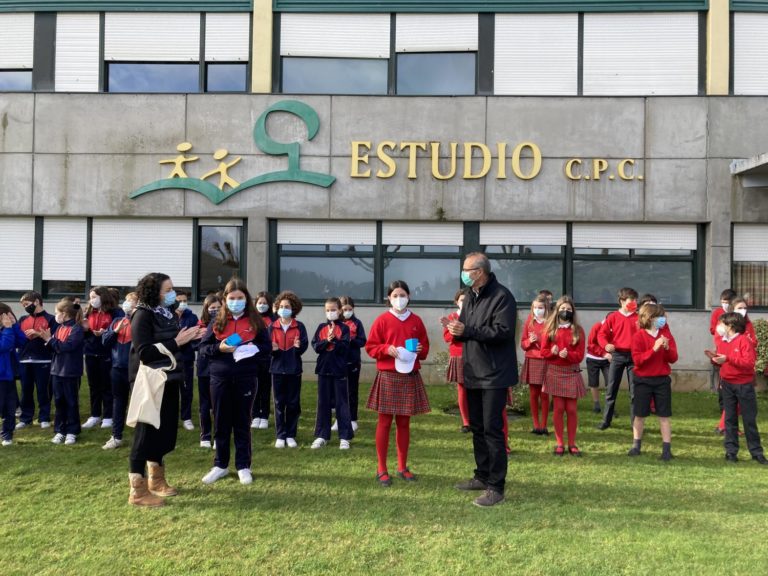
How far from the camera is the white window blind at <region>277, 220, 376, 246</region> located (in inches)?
460

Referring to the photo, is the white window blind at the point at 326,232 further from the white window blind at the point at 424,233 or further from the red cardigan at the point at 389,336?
the red cardigan at the point at 389,336

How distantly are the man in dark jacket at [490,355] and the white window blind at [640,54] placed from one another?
26.3ft

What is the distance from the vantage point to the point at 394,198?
450 inches

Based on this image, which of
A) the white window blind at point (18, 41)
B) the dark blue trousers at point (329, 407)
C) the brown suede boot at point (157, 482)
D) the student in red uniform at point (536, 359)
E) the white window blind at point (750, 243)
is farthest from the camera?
the white window blind at point (18, 41)

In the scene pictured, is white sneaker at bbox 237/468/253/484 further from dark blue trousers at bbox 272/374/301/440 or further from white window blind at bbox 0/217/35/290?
white window blind at bbox 0/217/35/290

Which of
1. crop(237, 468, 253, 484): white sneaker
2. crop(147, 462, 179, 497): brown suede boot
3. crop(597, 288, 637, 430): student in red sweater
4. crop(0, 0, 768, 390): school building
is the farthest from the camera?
crop(0, 0, 768, 390): school building

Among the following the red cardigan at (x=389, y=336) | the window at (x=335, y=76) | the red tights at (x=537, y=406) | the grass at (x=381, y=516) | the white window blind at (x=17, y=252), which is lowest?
the grass at (x=381, y=516)

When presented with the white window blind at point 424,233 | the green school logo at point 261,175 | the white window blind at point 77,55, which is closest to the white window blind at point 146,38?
the white window blind at point 77,55

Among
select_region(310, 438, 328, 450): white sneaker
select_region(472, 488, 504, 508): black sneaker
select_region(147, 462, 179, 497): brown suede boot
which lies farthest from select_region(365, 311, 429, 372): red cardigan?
select_region(147, 462, 179, 497): brown suede boot

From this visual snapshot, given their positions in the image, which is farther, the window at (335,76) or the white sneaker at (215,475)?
the window at (335,76)

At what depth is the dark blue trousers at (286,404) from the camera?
6820 mm

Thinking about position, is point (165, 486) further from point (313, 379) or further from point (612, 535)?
point (313, 379)

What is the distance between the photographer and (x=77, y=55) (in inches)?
462

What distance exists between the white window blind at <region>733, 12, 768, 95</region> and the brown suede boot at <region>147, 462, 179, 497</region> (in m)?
12.1
